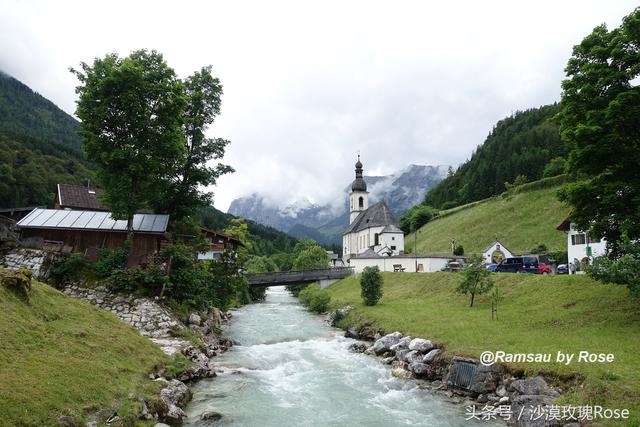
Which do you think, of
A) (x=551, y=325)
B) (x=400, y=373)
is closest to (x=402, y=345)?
(x=400, y=373)

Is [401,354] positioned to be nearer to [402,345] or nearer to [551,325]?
[402,345]

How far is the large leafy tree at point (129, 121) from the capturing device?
1025 inches

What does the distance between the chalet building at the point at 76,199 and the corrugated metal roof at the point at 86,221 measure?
24.1 m

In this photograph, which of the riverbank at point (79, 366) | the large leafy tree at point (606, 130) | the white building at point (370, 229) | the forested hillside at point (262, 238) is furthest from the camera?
the forested hillside at point (262, 238)

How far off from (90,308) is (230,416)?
867 cm

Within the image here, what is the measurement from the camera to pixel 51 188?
9525 cm

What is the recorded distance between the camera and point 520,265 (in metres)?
39.7

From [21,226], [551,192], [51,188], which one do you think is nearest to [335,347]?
[21,226]

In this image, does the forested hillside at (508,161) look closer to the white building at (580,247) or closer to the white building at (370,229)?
the white building at (370,229)

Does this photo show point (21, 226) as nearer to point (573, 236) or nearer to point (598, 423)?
point (598, 423)

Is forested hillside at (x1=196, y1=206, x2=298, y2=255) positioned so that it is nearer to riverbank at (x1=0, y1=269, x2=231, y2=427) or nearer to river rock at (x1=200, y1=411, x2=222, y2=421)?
riverbank at (x1=0, y1=269, x2=231, y2=427)

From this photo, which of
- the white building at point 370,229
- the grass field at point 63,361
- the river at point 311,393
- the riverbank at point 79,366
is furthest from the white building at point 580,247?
the white building at point 370,229

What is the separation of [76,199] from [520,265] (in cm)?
5369

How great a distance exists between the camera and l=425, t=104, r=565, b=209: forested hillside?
112m
